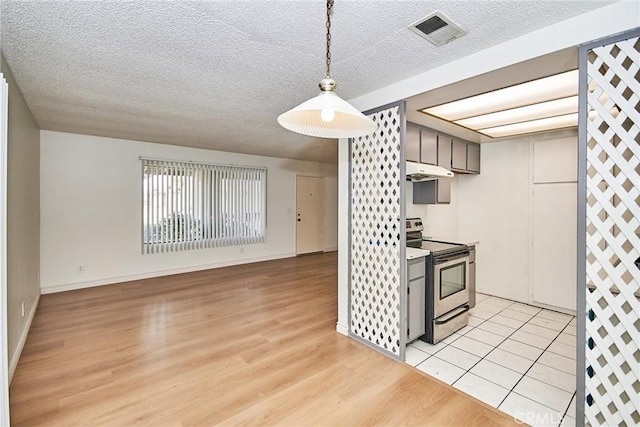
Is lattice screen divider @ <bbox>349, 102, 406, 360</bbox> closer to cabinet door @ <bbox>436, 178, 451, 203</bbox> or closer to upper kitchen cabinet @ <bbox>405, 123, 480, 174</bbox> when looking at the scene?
upper kitchen cabinet @ <bbox>405, 123, 480, 174</bbox>

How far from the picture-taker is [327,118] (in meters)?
1.38

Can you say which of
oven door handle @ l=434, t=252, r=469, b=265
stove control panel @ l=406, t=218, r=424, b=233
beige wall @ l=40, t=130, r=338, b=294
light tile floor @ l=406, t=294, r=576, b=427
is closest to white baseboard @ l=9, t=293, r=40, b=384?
beige wall @ l=40, t=130, r=338, b=294

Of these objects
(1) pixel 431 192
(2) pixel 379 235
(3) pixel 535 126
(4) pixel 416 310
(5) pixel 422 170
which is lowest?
(4) pixel 416 310

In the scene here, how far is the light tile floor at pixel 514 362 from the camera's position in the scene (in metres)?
2.01

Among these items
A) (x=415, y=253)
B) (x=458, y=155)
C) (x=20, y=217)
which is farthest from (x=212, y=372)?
(x=458, y=155)

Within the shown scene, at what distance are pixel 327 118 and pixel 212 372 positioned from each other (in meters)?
2.17

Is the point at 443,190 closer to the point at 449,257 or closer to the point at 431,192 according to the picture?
the point at 431,192

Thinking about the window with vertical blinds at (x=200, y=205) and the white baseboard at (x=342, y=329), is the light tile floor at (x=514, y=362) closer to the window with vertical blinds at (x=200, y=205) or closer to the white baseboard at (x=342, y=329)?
the white baseboard at (x=342, y=329)

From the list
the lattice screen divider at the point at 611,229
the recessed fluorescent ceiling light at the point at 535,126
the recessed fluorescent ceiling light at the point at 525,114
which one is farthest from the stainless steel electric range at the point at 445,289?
the recessed fluorescent ceiling light at the point at 535,126

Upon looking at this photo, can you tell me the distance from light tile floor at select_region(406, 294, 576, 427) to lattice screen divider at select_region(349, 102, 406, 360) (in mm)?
402

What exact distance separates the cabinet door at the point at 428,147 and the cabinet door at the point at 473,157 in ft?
3.01

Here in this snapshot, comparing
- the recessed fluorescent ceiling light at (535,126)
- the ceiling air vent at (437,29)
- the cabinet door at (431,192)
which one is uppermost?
the ceiling air vent at (437,29)

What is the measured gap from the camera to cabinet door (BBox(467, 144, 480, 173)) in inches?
162

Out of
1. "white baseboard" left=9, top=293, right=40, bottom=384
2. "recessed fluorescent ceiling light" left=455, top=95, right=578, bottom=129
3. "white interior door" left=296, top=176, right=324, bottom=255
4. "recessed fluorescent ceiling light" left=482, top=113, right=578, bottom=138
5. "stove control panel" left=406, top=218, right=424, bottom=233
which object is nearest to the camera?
"white baseboard" left=9, top=293, right=40, bottom=384
